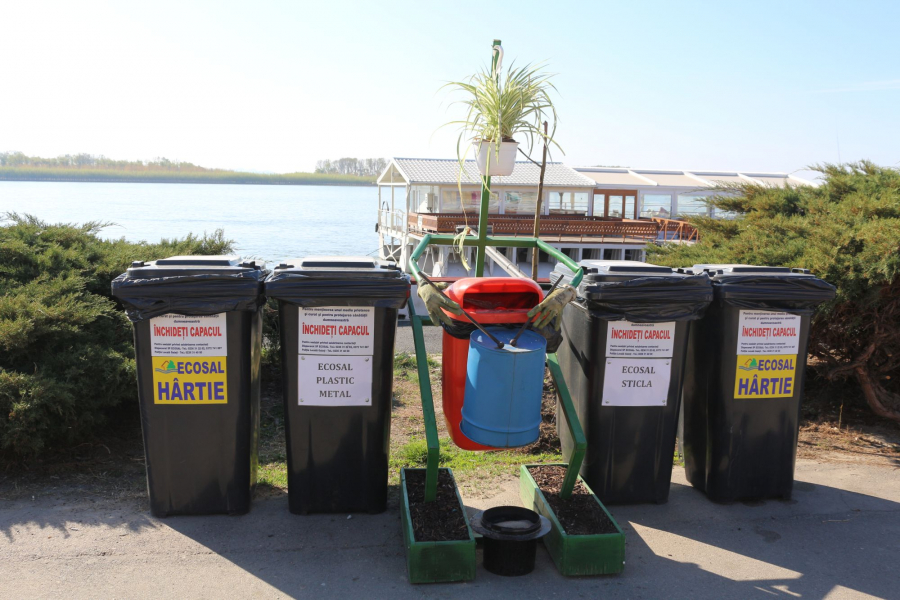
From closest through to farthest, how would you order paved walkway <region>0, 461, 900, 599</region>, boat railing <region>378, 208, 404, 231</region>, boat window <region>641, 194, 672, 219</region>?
1. paved walkway <region>0, 461, 900, 599</region>
2. boat railing <region>378, 208, 404, 231</region>
3. boat window <region>641, 194, 672, 219</region>

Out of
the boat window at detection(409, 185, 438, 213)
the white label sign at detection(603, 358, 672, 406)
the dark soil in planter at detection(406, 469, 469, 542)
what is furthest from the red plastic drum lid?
the boat window at detection(409, 185, 438, 213)

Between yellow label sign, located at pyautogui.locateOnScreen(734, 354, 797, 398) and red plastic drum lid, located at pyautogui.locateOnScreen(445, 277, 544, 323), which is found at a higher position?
red plastic drum lid, located at pyautogui.locateOnScreen(445, 277, 544, 323)

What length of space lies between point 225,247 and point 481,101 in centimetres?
399

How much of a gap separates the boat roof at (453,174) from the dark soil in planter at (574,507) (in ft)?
82.4

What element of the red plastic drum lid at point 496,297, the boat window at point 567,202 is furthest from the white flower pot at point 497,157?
the boat window at point 567,202

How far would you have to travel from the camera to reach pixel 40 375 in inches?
157

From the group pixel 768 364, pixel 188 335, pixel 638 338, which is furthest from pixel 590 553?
pixel 188 335

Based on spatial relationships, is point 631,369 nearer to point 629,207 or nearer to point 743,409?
point 743,409

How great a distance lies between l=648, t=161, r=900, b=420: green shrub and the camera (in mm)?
4891

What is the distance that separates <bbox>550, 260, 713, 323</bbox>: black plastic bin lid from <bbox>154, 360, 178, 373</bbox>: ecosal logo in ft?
7.33

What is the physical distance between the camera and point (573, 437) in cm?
352

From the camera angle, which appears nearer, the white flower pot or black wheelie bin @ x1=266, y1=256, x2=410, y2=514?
black wheelie bin @ x1=266, y1=256, x2=410, y2=514

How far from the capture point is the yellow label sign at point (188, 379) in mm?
3479

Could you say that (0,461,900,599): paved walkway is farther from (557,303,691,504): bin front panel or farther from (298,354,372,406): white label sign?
(298,354,372,406): white label sign
